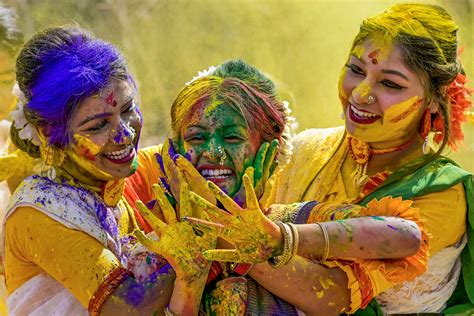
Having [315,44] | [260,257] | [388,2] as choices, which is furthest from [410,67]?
[315,44]

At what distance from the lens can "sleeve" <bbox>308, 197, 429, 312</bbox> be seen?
10.4 ft

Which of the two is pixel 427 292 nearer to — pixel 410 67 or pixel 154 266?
pixel 410 67

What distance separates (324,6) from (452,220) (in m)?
5.84

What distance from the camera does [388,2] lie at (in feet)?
27.9

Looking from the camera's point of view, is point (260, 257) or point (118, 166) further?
point (118, 166)

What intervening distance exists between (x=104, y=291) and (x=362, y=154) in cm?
126

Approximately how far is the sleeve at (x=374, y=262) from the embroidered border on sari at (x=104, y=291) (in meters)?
0.68

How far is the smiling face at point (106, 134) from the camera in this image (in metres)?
3.51

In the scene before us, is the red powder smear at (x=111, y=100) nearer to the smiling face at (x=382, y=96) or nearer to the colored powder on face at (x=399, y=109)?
the smiling face at (x=382, y=96)

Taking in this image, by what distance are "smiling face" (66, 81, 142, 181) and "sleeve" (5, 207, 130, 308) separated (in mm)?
288

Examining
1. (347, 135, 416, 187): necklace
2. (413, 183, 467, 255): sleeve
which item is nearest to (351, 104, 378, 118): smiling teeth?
(347, 135, 416, 187): necklace

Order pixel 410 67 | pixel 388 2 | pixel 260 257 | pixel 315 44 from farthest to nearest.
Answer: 1. pixel 315 44
2. pixel 388 2
3. pixel 410 67
4. pixel 260 257

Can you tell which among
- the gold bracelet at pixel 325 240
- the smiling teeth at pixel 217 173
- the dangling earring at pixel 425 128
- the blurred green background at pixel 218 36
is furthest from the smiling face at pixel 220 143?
the blurred green background at pixel 218 36

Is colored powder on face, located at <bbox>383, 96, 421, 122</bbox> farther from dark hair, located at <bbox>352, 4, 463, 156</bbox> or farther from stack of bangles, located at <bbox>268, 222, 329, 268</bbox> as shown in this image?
stack of bangles, located at <bbox>268, 222, 329, 268</bbox>
